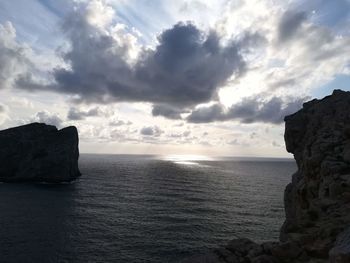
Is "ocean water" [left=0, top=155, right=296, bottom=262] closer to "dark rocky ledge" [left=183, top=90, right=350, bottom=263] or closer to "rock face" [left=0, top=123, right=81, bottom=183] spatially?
"rock face" [left=0, top=123, right=81, bottom=183]

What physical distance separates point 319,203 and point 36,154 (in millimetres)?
152326

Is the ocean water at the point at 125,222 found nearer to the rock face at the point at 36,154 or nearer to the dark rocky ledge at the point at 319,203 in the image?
the rock face at the point at 36,154

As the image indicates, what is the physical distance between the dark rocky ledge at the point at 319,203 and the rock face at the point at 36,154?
132004 millimetres

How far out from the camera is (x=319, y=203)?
36656 mm

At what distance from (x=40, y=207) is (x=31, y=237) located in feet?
108

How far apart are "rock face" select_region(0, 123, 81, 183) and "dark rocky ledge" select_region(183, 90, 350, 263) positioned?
132 meters

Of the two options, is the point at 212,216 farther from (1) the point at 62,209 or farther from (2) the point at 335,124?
(2) the point at 335,124

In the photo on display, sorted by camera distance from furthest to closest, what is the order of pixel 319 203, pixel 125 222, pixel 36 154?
1. pixel 36 154
2. pixel 125 222
3. pixel 319 203

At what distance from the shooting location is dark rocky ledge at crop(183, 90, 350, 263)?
3097 cm

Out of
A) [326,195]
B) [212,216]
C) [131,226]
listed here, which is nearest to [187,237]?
[131,226]

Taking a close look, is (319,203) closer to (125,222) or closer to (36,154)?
Answer: (125,222)

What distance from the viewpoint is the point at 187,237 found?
69750 mm

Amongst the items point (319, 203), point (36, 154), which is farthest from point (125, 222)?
point (36, 154)

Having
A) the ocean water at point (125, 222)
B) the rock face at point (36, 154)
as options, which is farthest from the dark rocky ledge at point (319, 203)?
the rock face at point (36, 154)
